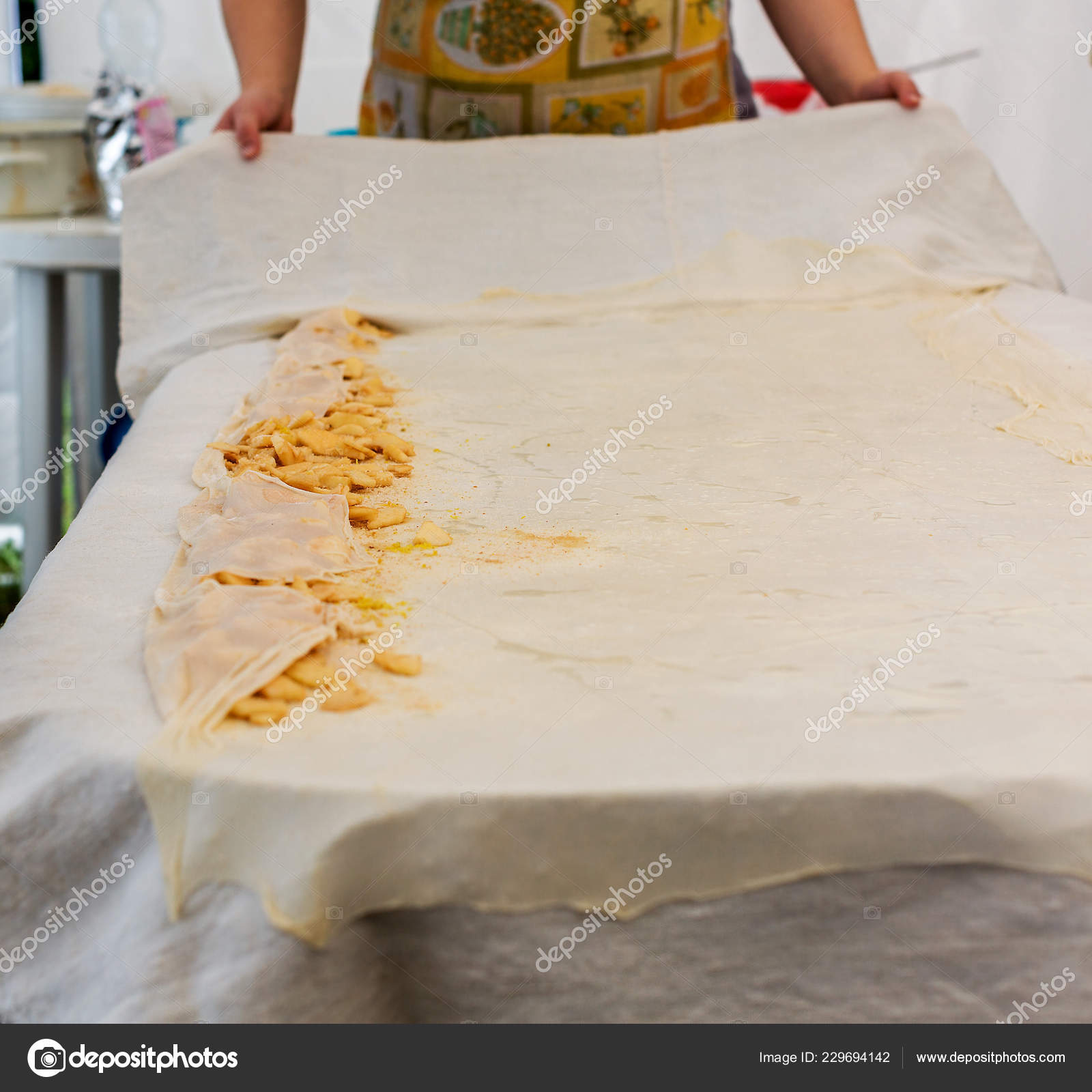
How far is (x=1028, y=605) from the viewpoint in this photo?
0.57 metres

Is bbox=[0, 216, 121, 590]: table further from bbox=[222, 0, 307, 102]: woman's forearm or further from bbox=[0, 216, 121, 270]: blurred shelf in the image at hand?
bbox=[222, 0, 307, 102]: woman's forearm

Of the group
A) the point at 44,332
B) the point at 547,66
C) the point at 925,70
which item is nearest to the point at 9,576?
the point at 44,332

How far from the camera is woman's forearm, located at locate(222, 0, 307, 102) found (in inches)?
61.3

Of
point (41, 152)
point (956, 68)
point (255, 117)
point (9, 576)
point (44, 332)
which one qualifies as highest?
point (956, 68)

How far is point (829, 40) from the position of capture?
1.66 m

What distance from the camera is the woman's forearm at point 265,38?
1557 mm

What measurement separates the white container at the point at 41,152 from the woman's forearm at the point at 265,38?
0.58 m

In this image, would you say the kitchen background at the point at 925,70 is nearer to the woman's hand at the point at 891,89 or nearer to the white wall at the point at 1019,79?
the white wall at the point at 1019,79

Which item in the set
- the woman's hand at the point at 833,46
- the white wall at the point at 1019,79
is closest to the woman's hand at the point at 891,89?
the woman's hand at the point at 833,46
